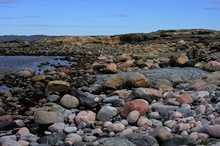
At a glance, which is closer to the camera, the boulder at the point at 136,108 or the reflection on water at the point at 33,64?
the boulder at the point at 136,108

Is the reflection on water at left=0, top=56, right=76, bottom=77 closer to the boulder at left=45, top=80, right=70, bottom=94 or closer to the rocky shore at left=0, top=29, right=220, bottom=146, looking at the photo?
the rocky shore at left=0, top=29, right=220, bottom=146

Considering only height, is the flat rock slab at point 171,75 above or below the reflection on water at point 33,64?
above

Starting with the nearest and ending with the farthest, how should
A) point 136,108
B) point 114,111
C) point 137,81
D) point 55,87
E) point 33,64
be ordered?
point 136,108 → point 114,111 → point 55,87 → point 137,81 → point 33,64

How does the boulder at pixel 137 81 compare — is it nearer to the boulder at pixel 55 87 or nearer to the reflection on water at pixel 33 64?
the boulder at pixel 55 87

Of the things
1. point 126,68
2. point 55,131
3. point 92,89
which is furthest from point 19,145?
point 126,68

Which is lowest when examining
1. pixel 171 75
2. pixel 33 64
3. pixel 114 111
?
pixel 33 64

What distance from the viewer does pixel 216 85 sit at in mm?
7602

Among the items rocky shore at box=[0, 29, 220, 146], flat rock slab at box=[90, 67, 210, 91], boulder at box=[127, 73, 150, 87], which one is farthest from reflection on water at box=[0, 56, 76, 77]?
boulder at box=[127, 73, 150, 87]

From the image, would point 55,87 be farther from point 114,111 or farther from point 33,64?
point 33,64

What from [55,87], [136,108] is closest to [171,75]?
[55,87]

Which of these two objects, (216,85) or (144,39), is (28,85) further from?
(144,39)

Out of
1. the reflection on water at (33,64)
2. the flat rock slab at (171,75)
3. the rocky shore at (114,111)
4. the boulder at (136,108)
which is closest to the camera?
the rocky shore at (114,111)

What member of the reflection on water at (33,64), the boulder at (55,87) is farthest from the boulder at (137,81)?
the reflection on water at (33,64)

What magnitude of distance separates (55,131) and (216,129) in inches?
90.3
